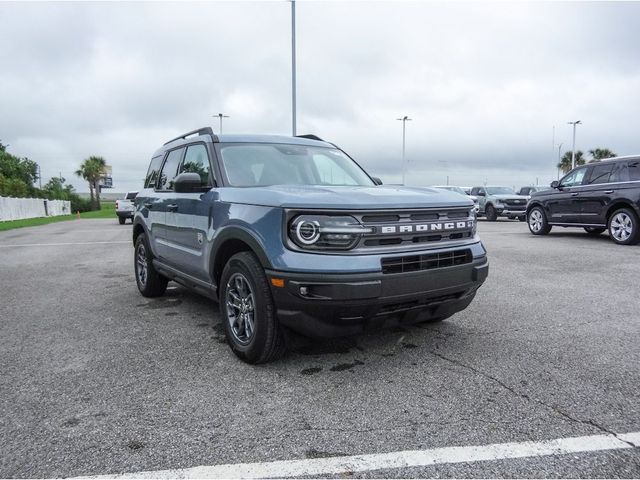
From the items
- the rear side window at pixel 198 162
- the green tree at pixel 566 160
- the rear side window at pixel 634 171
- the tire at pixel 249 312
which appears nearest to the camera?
the tire at pixel 249 312

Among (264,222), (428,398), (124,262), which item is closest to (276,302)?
(264,222)

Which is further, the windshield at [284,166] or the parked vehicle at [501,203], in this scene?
the parked vehicle at [501,203]

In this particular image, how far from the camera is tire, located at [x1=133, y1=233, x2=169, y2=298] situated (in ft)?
19.6

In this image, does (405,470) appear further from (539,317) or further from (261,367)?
(539,317)

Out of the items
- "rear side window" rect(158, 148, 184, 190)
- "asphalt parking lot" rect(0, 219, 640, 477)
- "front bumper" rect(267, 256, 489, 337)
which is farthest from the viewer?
"rear side window" rect(158, 148, 184, 190)

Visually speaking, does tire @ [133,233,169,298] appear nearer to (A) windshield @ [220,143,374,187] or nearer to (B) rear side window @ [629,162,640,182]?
(A) windshield @ [220,143,374,187]

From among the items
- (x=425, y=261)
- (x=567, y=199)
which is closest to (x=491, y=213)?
(x=567, y=199)

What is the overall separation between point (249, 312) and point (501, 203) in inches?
818

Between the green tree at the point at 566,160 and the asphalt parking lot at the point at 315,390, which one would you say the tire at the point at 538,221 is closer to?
the asphalt parking lot at the point at 315,390

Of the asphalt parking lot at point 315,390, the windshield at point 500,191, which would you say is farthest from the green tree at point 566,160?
the asphalt parking lot at point 315,390

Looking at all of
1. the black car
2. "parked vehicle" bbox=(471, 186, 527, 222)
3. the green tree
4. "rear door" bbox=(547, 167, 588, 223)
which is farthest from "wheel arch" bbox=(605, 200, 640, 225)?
the green tree

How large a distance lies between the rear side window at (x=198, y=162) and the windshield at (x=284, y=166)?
0.23 metres

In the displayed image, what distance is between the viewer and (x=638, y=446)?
2.46 metres

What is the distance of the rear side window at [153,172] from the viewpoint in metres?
6.14
